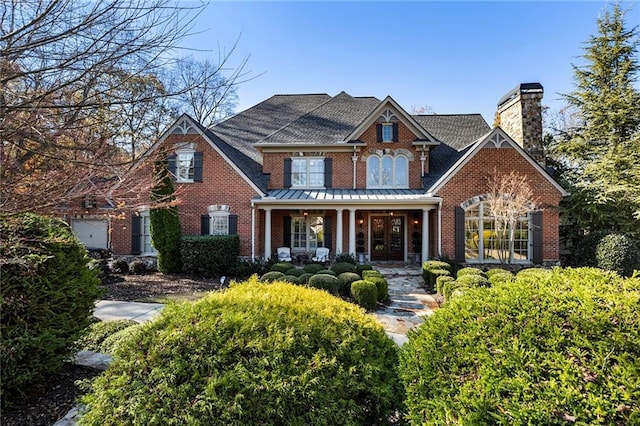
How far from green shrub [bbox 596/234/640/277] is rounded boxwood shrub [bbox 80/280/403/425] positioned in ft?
38.7

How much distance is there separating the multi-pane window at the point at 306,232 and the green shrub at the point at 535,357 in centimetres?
1212

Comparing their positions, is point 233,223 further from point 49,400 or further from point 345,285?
point 49,400

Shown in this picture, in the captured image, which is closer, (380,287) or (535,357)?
(535,357)

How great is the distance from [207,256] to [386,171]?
342 inches

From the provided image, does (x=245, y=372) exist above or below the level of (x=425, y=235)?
below

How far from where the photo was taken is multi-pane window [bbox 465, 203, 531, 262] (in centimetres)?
1232

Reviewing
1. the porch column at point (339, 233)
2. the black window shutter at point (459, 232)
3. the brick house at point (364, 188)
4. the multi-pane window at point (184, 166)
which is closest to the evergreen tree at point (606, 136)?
the brick house at point (364, 188)

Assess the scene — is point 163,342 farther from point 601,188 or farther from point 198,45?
point 601,188

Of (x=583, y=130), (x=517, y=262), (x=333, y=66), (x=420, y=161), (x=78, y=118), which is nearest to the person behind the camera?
(x=78, y=118)

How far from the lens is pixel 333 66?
9.38 metres

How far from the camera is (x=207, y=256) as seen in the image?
36.9 ft

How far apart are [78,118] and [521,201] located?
41.2ft

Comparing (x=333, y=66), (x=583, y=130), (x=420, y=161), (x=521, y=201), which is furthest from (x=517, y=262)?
(x=333, y=66)

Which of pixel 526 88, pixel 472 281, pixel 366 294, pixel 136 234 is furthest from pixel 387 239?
pixel 136 234
